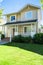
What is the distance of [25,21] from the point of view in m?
30.6

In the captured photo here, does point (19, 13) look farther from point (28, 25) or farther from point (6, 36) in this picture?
point (6, 36)

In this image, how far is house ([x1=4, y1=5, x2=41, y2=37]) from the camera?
29234 mm

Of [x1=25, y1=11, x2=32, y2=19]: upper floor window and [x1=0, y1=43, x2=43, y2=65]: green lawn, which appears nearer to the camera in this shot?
[x1=0, y1=43, x2=43, y2=65]: green lawn

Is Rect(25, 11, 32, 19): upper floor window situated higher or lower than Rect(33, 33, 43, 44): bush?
higher

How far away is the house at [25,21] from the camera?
29.2 m

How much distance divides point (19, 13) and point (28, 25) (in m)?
3.90

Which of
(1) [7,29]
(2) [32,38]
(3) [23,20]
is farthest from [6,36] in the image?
(2) [32,38]

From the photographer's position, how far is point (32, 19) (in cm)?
2997

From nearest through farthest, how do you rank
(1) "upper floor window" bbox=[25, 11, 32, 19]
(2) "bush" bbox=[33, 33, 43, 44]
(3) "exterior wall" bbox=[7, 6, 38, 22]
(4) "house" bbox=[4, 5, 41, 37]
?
(2) "bush" bbox=[33, 33, 43, 44]
(4) "house" bbox=[4, 5, 41, 37]
(3) "exterior wall" bbox=[7, 6, 38, 22]
(1) "upper floor window" bbox=[25, 11, 32, 19]

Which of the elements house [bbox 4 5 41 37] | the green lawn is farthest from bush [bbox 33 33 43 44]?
the green lawn

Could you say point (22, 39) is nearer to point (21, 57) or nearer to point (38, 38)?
point (38, 38)

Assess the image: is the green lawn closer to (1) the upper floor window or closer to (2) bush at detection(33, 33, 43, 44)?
(2) bush at detection(33, 33, 43, 44)

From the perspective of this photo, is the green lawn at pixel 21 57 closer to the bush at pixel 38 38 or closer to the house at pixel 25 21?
the bush at pixel 38 38

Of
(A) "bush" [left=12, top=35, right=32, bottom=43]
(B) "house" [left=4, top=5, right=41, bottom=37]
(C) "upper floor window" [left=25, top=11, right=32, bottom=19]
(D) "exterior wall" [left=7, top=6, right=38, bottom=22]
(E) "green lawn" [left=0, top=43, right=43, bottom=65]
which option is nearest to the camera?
(E) "green lawn" [left=0, top=43, right=43, bottom=65]
